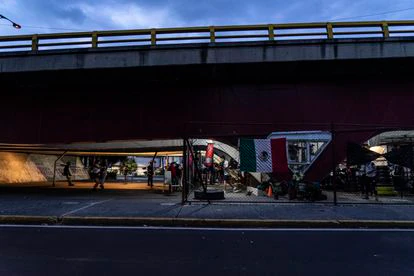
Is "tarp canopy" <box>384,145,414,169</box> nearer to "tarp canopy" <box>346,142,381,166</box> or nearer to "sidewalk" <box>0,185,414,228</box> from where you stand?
"tarp canopy" <box>346,142,381,166</box>

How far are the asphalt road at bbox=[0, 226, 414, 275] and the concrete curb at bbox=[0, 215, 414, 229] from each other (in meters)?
0.61

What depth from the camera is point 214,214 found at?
396 inches

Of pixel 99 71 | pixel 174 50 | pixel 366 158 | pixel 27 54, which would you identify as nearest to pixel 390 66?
pixel 366 158

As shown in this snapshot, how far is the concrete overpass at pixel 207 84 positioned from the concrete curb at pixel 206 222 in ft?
18.0

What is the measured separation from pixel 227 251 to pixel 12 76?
13108 millimetres

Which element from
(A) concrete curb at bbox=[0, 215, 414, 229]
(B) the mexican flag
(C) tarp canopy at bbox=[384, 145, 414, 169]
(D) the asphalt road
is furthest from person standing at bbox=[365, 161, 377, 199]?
(D) the asphalt road

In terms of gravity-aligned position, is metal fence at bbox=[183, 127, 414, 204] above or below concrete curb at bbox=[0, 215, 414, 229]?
above

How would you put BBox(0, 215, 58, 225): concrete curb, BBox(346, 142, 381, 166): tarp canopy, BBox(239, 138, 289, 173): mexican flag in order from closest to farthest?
BBox(0, 215, 58, 225): concrete curb
BBox(239, 138, 289, 173): mexican flag
BBox(346, 142, 381, 166): tarp canopy

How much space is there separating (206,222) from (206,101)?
7.47 m

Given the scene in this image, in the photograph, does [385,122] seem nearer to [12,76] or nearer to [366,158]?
[366,158]

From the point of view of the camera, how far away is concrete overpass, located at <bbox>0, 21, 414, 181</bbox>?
14516 mm

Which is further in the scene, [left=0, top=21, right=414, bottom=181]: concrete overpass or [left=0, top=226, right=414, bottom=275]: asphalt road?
[left=0, top=21, right=414, bottom=181]: concrete overpass

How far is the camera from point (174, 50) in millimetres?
14688

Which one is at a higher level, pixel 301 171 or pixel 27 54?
pixel 27 54
